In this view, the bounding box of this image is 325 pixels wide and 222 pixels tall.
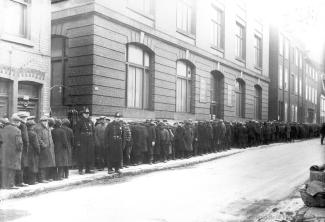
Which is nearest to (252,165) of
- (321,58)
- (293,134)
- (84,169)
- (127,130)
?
(127,130)

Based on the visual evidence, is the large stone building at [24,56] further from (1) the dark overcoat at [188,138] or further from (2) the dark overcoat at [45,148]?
(1) the dark overcoat at [188,138]

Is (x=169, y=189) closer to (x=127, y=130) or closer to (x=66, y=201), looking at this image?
(x=66, y=201)

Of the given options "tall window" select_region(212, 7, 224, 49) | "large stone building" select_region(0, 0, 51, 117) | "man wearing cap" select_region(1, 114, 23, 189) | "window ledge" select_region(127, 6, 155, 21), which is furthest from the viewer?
"tall window" select_region(212, 7, 224, 49)

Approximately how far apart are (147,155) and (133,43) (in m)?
5.01

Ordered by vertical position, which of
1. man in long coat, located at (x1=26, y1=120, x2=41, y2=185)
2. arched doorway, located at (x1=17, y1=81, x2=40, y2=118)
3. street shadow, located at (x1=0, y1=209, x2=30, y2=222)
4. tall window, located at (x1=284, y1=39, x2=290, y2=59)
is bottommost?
street shadow, located at (x1=0, y1=209, x2=30, y2=222)

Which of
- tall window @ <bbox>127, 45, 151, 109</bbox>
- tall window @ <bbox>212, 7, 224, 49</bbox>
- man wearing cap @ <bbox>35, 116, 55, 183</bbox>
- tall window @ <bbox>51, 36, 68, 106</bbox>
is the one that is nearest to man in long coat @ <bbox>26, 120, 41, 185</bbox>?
man wearing cap @ <bbox>35, 116, 55, 183</bbox>

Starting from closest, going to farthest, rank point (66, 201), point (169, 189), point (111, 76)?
point (66, 201), point (169, 189), point (111, 76)

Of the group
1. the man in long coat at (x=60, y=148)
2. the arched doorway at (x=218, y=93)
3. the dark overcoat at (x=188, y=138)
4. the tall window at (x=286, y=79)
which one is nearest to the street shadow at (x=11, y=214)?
the man in long coat at (x=60, y=148)

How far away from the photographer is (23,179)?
1051 cm

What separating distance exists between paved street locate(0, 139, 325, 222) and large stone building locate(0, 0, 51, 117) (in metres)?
3.92

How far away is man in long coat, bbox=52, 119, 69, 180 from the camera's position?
36.9 feet

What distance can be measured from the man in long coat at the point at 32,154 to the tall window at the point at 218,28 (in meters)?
16.5

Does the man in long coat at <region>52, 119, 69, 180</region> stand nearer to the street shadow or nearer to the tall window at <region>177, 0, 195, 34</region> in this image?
the street shadow

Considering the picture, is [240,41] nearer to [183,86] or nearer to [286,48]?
[183,86]
